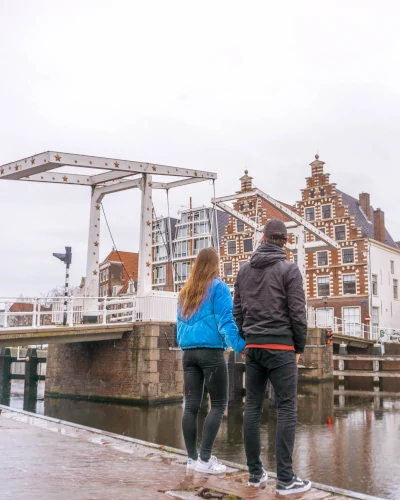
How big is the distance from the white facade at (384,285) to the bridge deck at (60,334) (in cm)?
1913

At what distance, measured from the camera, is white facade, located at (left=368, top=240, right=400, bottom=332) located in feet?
98.3

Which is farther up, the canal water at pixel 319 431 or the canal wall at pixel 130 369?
the canal wall at pixel 130 369

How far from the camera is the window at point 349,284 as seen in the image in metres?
29.9

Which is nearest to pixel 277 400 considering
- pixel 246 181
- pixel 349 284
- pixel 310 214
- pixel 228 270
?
pixel 349 284

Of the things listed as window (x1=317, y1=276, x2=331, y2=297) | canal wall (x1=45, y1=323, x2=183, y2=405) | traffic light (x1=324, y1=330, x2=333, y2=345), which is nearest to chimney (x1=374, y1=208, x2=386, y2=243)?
window (x1=317, y1=276, x2=331, y2=297)

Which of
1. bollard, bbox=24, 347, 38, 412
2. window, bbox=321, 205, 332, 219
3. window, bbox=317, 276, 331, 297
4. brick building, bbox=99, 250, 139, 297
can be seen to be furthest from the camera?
brick building, bbox=99, 250, 139, 297

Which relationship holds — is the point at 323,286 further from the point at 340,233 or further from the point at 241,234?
the point at 241,234

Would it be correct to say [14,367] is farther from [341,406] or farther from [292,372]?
[292,372]

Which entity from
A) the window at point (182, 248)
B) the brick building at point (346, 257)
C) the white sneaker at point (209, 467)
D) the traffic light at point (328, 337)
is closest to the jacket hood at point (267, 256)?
the white sneaker at point (209, 467)

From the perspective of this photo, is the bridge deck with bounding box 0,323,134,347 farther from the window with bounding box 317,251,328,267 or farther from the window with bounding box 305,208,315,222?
the window with bounding box 305,208,315,222

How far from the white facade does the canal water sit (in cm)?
1451

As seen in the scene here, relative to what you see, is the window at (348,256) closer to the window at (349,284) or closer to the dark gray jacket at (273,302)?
the window at (349,284)

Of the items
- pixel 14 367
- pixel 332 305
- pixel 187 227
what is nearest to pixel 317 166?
pixel 332 305

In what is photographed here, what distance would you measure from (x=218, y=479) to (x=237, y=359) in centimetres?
1038
